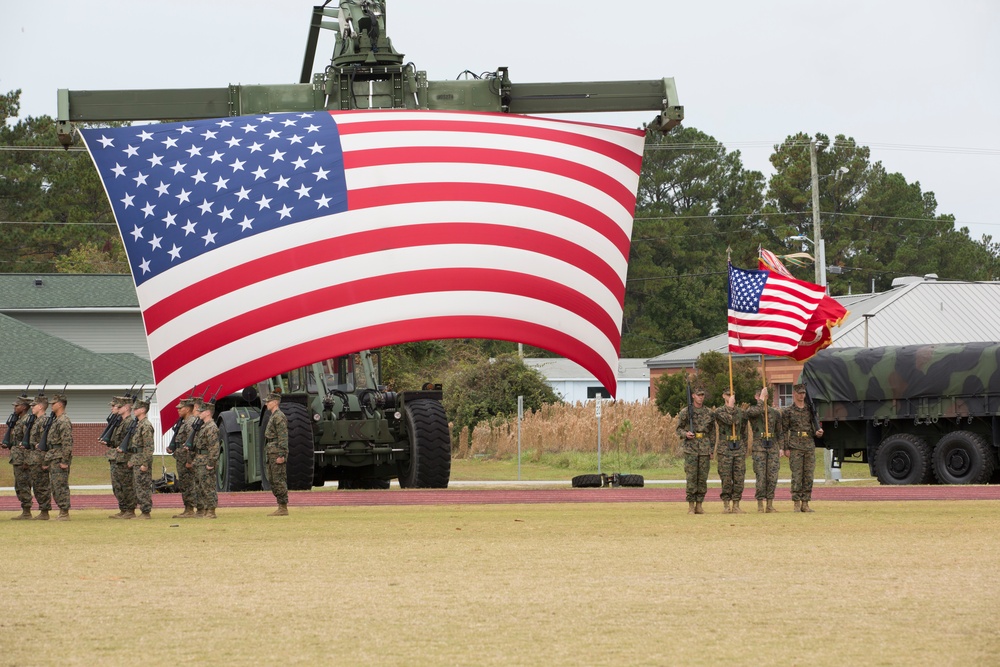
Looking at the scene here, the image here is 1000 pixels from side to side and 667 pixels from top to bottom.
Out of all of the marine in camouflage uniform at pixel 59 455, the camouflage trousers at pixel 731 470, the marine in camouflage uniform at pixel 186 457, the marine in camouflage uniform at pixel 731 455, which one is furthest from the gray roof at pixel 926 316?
the marine in camouflage uniform at pixel 59 455

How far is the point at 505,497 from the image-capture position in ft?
78.7


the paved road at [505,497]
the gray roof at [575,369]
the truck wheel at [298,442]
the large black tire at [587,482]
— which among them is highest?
the gray roof at [575,369]

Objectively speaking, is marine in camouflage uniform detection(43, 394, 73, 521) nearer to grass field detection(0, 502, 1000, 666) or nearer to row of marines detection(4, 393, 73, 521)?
row of marines detection(4, 393, 73, 521)

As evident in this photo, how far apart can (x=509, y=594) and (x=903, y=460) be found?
18934 mm

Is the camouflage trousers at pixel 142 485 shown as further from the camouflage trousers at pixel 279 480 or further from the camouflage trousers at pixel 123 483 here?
the camouflage trousers at pixel 279 480

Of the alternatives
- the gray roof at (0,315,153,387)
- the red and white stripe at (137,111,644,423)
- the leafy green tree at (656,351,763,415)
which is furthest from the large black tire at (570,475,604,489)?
the gray roof at (0,315,153,387)

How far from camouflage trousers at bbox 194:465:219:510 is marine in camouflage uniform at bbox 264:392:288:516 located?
2.29 ft

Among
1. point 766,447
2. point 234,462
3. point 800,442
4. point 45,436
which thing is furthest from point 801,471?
point 234,462

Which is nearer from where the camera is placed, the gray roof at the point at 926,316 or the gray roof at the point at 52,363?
the gray roof at the point at 52,363

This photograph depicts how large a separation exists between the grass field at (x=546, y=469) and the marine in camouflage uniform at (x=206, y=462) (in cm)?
1564

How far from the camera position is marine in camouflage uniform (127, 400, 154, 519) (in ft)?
60.4

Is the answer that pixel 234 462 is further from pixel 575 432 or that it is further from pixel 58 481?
pixel 575 432

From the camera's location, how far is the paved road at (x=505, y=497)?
21.8 meters

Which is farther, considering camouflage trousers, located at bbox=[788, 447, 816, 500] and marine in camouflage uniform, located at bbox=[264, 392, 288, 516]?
camouflage trousers, located at bbox=[788, 447, 816, 500]
